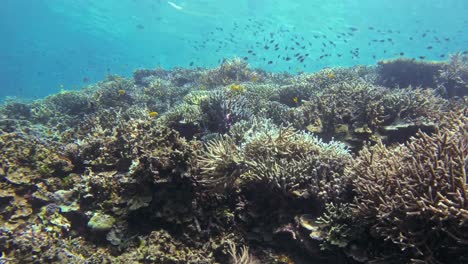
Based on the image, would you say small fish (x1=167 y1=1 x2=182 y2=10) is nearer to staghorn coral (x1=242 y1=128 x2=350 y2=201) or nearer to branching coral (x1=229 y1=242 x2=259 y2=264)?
staghorn coral (x1=242 y1=128 x2=350 y2=201)

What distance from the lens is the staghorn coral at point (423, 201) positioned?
2643 mm

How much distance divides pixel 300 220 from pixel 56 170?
5139mm

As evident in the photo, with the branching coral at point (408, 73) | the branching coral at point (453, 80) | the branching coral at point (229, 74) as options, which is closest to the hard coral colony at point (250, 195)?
the branching coral at point (453, 80)

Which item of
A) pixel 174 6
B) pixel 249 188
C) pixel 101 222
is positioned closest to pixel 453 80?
pixel 249 188

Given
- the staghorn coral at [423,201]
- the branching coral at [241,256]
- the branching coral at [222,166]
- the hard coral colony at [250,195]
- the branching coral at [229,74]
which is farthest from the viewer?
the branching coral at [229,74]

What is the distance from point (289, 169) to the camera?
13.3ft

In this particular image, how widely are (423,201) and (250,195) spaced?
2388 millimetres

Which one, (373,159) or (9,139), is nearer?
(373,159)

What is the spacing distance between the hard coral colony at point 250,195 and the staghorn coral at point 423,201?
0.05 feet

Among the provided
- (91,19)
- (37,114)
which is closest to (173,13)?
(91,19)

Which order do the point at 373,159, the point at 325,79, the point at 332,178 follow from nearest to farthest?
the point at 373,159 < the point at 332,178 < the point at 325,79

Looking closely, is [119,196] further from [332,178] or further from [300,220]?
[332,178]

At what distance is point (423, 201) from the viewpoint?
2.74m

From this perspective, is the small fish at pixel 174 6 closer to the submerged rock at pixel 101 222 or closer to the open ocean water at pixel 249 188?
the open ocean water at pixel 249 188
